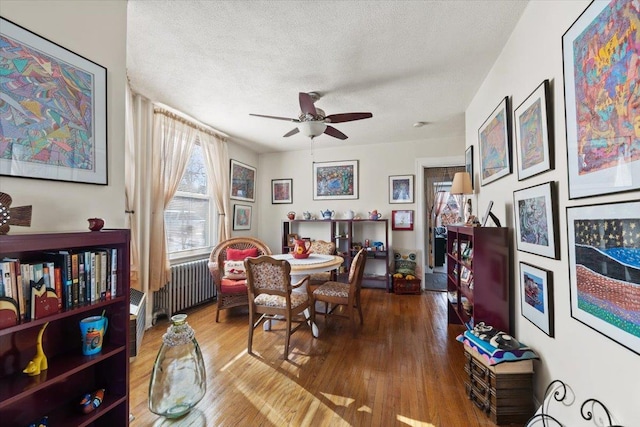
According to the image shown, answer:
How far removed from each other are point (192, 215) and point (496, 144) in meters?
3.98

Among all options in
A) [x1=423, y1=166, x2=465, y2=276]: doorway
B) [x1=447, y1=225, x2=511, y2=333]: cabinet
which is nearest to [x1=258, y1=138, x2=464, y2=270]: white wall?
[x1=423, y1=166, x2=465, y2=276]: doorway

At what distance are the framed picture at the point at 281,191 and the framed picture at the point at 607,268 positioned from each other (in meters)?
4.60

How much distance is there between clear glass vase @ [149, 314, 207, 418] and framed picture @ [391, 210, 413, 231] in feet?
13.0

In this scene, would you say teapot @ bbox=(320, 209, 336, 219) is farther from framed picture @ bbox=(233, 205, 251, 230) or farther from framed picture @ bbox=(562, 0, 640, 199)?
framed picture @ bbox=(562, 0, 640, 199)

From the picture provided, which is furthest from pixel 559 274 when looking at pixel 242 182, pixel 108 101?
pixel 242 182

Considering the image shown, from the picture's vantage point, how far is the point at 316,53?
2199 mm

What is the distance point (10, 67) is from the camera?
1.18 meters

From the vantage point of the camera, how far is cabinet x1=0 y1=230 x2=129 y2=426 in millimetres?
1083

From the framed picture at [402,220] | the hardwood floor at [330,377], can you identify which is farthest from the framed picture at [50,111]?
the framed picture at [402,220]

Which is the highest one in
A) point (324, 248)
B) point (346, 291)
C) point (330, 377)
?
point (324, 248)

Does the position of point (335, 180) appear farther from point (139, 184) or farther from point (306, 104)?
point (139, 184)

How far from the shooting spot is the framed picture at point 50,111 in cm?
118

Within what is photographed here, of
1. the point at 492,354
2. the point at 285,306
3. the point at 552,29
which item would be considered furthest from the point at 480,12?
the point at 285,306

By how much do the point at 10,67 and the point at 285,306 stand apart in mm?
2291
